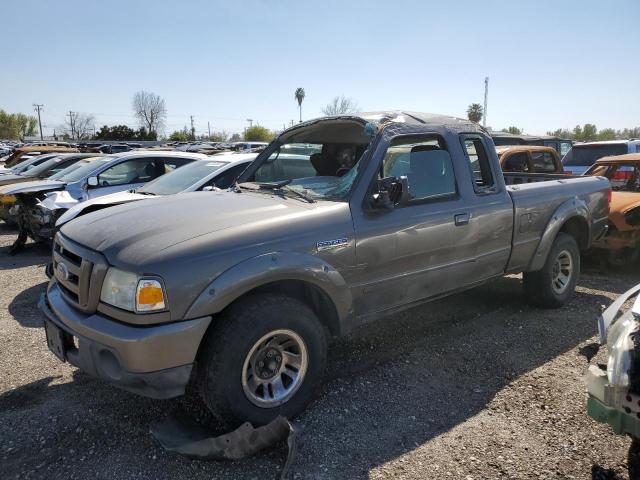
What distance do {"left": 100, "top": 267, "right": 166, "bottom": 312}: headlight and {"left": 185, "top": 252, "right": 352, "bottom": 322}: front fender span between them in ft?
0.60

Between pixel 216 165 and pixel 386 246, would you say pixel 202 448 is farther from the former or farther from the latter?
pixel 216 165

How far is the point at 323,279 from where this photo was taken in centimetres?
304

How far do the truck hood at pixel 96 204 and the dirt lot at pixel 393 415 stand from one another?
72.5 inches

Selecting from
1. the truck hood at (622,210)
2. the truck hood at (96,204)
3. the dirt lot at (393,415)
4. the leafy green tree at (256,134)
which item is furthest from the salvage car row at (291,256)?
the leafy green tree at (256,134)

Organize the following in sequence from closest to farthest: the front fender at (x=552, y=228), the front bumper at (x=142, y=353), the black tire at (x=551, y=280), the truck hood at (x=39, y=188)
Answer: the front bumper at (x=142, y=353) < the front fender at (x=552, y=228) < the black tire at (x=551, y=280) < the truck hood at (x=39, y=188)

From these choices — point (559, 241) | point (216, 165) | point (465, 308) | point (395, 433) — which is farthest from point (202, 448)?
point (216, 165)

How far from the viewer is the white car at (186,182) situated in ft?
20.7

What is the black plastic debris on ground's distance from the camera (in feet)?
8.62

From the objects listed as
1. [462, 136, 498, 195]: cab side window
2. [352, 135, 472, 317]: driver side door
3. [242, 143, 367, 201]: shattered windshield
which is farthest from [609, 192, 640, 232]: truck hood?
[242, 143, 367, 201]: shattered windshield

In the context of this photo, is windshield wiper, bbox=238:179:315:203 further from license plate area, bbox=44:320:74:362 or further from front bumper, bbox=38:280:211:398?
license plate area, bbox=44:320:74:362

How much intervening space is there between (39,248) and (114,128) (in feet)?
201

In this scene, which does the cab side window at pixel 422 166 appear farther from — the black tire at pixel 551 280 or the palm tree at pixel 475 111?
the palm tree at pixel 475 111

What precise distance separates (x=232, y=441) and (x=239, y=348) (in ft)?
1.65

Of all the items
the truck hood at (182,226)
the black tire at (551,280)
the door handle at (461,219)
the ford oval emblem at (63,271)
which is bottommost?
the black tire at (551,280)
